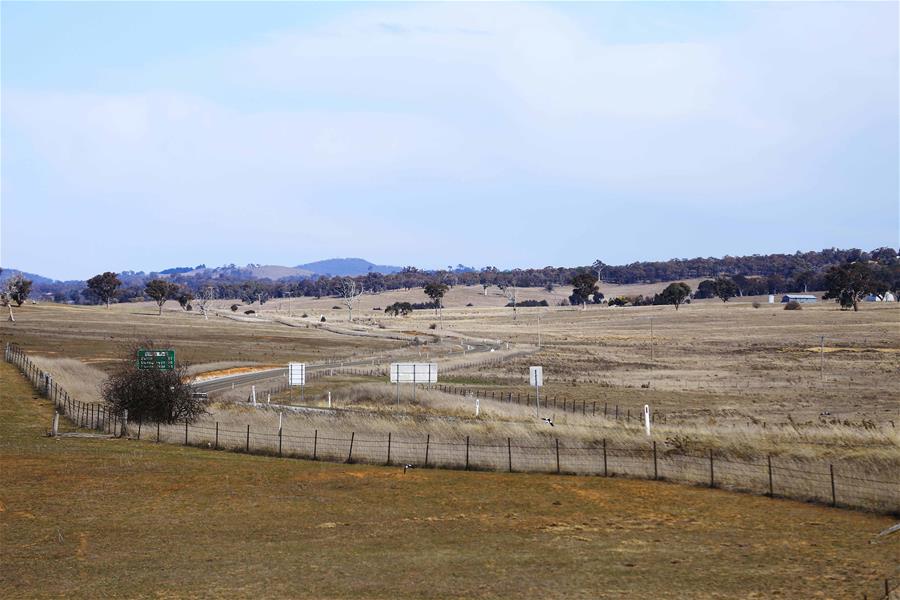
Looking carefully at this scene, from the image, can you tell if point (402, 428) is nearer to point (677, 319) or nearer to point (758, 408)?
point (758, 408)

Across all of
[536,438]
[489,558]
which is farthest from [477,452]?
[489,558]

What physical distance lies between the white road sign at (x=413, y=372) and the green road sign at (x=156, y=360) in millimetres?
13137

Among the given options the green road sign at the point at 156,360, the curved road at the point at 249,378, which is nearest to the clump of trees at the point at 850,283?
the curved road at the point at 249,378

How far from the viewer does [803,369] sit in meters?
81.9

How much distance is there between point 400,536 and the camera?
2320cm

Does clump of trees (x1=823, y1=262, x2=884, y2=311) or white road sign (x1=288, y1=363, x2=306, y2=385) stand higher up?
clump of trees (x1=823, y1=262, x2=884, y2=311)

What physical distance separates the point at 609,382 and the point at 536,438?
37.1 metres

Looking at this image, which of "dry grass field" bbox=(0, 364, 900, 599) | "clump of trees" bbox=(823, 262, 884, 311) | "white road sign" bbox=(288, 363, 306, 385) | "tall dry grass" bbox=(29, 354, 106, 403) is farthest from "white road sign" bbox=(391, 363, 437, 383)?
"clump of trees" bbox=(823, 262, 884, 311)

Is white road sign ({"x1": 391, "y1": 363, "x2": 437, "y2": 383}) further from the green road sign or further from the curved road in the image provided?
the curved road

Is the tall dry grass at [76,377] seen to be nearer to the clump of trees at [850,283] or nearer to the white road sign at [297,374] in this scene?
the white road sign at [297,374]

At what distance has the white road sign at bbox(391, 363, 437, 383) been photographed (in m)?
54.2

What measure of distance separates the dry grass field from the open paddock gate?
31.3ft

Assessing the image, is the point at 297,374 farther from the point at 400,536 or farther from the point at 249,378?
the point at 400,536

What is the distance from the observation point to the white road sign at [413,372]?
54156 millimetres
